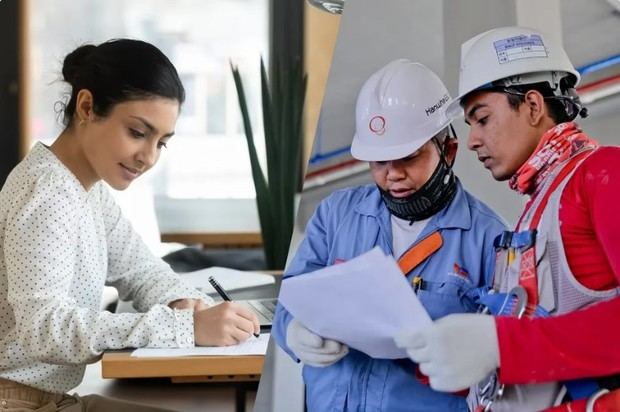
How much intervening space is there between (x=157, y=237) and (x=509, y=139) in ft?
1.69

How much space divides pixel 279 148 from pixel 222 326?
0.25 meters

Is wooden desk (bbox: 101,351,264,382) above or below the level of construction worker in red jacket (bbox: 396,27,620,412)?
below

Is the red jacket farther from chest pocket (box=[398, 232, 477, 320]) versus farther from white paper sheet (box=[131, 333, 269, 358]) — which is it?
white paper sheet (box=[131, 333, 269, 358])

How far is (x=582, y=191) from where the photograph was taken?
72 centimetres

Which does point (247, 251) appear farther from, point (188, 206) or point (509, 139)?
point (509, 139)

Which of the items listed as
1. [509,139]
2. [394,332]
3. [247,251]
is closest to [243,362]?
[247,251]

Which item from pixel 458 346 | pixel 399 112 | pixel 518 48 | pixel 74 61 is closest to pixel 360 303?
pixel 458 346

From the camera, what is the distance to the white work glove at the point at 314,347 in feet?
2.61

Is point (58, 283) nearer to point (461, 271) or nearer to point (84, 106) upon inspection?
point (84, 106)

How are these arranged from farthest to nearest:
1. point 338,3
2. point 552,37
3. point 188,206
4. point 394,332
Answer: point 188,206 < point 338,3 < point 552,37 < point 394,332

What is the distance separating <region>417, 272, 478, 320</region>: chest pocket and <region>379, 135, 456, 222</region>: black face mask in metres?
0.07

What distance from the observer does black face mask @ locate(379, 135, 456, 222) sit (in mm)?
779

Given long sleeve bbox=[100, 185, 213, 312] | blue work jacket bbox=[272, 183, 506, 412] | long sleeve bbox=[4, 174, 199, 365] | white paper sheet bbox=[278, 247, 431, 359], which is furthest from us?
long sleeve bbox=[100, 185, 213, 312]

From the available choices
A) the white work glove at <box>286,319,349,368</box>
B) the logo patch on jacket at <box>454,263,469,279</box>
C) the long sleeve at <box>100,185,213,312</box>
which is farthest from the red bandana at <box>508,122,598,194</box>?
A: the long sleeve at <box>100,185,213,312</box>
